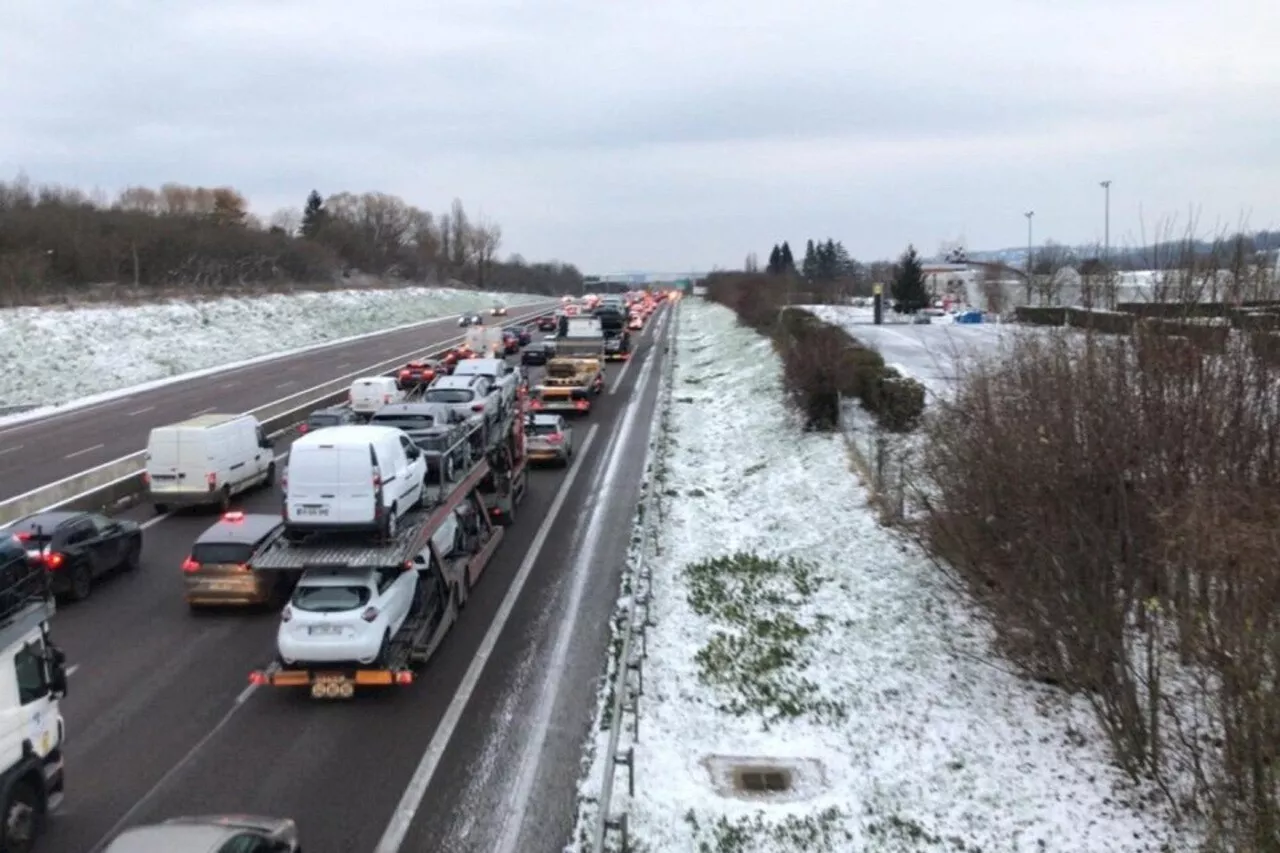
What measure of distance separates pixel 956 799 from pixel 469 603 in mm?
9444

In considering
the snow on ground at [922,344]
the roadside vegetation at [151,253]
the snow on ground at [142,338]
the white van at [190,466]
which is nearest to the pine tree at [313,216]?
the roadside vegetation at [151,253]

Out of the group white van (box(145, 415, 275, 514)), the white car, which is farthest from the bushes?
white van (box(145, 415, 275, 514))

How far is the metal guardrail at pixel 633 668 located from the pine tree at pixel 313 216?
375ft

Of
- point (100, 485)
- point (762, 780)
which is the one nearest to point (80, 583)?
point (100, 485)

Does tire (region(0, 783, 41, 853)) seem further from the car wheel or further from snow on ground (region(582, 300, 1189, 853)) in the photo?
the car wheel

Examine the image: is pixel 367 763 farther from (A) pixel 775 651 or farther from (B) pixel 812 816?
(A) pixel 775 651

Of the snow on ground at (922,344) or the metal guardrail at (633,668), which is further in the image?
the snow on ground at (922,344)

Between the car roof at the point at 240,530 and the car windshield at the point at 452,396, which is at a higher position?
the car windshield at the point at 452,396

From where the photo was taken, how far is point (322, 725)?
13594mm

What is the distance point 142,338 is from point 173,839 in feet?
185

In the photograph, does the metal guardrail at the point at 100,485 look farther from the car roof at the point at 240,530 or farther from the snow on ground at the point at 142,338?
the snow on ground at the point at 142,338

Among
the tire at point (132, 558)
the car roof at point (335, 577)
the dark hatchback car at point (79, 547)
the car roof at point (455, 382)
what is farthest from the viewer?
the car roof at point (455, 382)

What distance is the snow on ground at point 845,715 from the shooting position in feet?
36.2

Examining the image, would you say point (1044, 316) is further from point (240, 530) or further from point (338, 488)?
point (240, 530)
